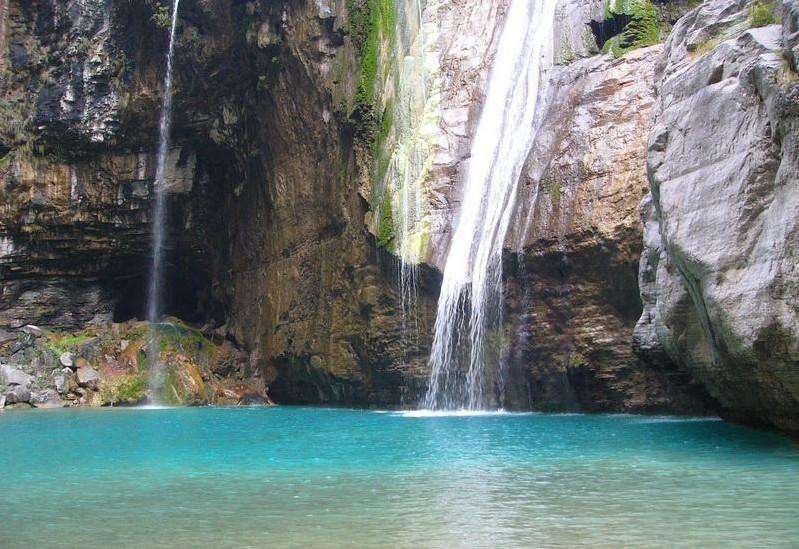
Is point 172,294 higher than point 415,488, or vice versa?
point 172,294

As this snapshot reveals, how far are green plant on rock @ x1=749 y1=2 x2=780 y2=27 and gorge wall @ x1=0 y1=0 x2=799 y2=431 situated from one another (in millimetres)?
101

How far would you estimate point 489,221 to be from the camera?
2247 cm

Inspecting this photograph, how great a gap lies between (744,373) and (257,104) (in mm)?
23010

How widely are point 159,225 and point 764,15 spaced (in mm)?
27218

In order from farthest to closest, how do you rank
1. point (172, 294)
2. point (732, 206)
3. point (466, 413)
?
point (172, 294) → point (466, 413) → point (732, 206)

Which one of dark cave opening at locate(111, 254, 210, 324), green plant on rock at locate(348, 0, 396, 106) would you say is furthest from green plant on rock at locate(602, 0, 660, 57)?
dark cave opening at locate(111, 254, 210, 324)

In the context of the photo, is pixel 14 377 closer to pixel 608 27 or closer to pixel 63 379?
pixel 63 379

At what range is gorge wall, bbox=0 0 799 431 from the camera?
12.7m

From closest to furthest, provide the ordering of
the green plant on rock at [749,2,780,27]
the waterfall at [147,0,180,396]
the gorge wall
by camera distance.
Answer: the gorge wall, the green plant on rock at [749,2,780,27], the waterfall at [147,0,180,396]

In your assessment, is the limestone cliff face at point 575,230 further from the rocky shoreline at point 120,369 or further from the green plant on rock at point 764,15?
the rocky shoreline at point 120,369

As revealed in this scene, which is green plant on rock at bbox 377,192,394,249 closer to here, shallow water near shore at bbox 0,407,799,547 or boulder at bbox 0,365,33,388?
shallow water near shore at bbox 0,407,799,547

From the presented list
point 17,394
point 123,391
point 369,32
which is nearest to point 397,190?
point 369,32

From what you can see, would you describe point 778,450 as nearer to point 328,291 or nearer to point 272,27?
point 328,291

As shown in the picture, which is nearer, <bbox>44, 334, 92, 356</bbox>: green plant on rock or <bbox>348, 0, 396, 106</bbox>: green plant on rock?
<bbox>348, 0, 396, 106</bbox>: green plant on rock
